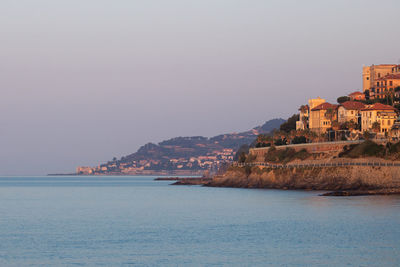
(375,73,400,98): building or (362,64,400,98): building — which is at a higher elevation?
→ (362,64,400,98): building

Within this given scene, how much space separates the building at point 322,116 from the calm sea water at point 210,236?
217 ft

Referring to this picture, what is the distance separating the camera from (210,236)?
179 feet

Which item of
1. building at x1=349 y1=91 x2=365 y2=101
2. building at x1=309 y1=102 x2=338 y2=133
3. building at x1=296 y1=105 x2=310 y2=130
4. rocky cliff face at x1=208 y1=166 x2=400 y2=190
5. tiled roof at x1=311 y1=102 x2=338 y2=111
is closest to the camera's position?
rocky cliff face at x1=208 y1=166 x2=400 y2=190

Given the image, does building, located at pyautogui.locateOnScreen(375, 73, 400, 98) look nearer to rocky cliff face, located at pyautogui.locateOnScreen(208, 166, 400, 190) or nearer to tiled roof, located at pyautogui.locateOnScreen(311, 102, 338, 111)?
tiled roof, located at pyautogui.locateOnScreen(311, 102, 338, 111)

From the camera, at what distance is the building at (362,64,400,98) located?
172 meters

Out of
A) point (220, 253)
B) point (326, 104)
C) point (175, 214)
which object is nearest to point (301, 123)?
point (326, 104)

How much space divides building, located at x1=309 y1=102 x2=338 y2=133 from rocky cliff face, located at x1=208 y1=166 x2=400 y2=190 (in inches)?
718

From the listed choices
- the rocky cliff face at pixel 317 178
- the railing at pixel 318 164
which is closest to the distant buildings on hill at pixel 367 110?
the railing at pixel 318 164

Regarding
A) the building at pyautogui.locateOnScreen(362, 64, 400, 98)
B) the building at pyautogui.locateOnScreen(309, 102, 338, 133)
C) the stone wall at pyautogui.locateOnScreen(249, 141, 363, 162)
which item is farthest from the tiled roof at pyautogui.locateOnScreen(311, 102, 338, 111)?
the building at pyautogui.locateOnScreen(362, 64, 400, 98)

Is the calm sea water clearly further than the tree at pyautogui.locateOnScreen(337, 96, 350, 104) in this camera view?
No

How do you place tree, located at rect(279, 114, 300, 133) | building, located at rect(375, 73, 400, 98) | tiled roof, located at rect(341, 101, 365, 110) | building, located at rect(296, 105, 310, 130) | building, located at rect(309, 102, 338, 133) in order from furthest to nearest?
tree, located at rect(279, 114, 300, 133) → building, located at rect(375, 73, 400, 98) → building, located at rect(296, 105, 310, 130) → building, located at rect(309, 102, 338, 133) → tiled roof, located at rect(341, 101, 365, 110)

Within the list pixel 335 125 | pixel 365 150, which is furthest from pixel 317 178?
pixel 335 125

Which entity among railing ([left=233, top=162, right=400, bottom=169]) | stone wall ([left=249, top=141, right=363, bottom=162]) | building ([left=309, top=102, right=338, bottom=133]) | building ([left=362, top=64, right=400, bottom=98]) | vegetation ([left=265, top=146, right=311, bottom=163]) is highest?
building ([left=362, top=64, right=400, bottom=98])

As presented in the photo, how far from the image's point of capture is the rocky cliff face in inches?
3976
